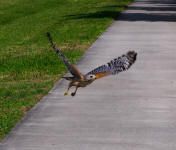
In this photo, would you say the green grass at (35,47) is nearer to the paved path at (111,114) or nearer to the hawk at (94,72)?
the paved path at (111,114)

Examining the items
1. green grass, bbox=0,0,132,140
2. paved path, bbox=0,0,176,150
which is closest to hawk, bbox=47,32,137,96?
paved path, bbox=0,0,176,150

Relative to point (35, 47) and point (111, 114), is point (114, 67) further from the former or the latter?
point (35, 47)

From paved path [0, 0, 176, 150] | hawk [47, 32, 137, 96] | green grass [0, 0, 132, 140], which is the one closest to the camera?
hawk [47, 32, 137, 96]

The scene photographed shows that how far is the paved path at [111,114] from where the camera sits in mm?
8867

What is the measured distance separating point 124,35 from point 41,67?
7853 mm

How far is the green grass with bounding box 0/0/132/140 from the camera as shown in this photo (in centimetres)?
1188

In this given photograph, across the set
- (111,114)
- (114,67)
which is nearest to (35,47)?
(111,114)

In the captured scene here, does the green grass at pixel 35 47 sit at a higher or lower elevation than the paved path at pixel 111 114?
lower

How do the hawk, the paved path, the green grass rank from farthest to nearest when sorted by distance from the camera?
the green grass, the paved path, the hawk

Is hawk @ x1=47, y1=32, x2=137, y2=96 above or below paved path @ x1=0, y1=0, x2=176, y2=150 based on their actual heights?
above

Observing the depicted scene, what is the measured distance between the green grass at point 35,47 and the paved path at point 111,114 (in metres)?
0.43

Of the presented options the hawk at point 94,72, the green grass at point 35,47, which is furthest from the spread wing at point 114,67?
the green grass at point 35,47

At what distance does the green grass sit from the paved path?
1.40ft

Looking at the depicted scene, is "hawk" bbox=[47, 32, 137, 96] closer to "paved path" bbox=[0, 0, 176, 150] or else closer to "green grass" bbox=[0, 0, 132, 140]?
"paved path" bbox=[0, 0, 176, 150]
